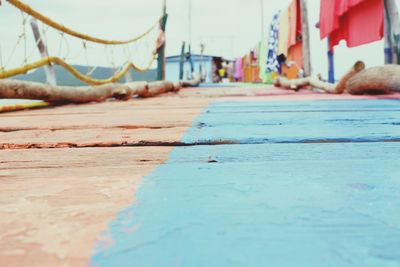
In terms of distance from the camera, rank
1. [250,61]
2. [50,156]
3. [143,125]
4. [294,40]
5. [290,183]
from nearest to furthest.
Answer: [290,183] → [50,156] → [143,125] → [294,40] → [250,61]

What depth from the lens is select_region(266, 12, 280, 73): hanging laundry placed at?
9.96 metres

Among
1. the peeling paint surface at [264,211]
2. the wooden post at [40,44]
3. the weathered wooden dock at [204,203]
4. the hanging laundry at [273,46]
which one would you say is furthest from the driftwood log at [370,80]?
the hanging laundry at [273,46]

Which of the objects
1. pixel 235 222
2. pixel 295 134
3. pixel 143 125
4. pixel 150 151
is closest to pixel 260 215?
pixel 235 222

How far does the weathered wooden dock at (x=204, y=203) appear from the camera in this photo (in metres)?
0.41

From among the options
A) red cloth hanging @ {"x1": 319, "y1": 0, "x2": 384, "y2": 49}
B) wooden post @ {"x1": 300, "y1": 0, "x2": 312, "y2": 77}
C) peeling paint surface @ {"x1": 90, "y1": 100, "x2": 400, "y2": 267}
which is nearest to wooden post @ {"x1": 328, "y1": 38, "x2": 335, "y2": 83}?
red cloth hanging @ {"x1": 319, "y1": 0, "x2": 384, "y2": 49}

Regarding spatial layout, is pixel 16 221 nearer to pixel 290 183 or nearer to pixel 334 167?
pixel 290 183

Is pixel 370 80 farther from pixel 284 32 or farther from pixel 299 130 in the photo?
pixel 284 32

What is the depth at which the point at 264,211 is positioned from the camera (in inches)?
20.6

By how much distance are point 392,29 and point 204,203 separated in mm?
3762

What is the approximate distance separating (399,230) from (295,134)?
0.76 meters

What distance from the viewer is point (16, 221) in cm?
52

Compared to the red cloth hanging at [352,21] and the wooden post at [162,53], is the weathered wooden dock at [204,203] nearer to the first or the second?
the red cloth hanging at [352,21]

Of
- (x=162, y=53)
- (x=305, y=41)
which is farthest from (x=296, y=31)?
(x=162, y=53)

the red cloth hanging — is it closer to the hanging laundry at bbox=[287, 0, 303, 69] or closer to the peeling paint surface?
the hanging laundry at bbox=[287, 0, 303, 69]
